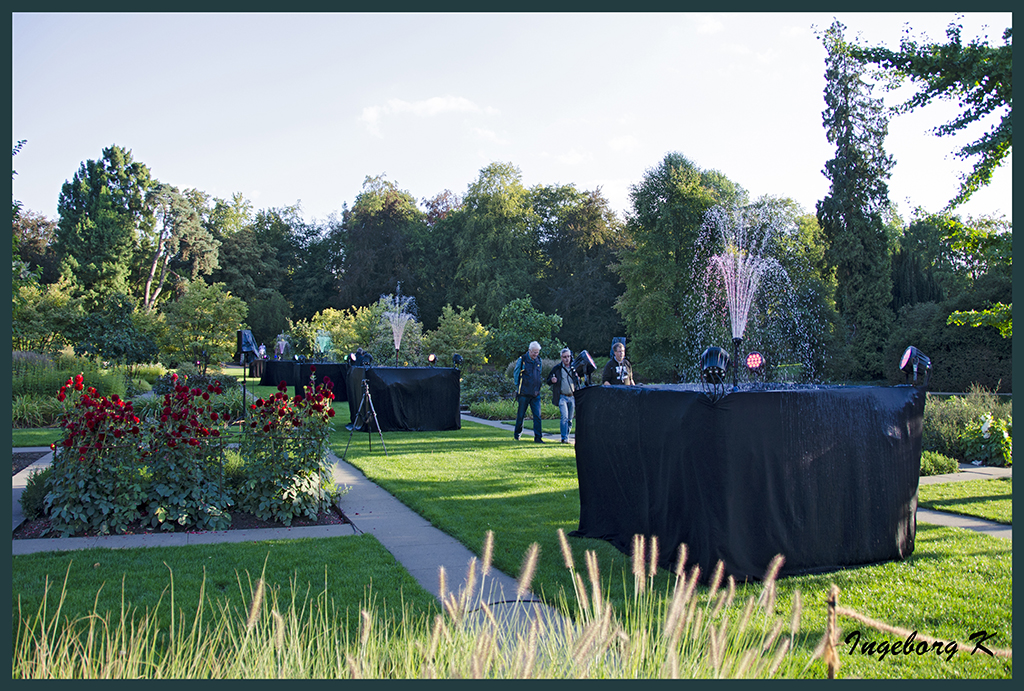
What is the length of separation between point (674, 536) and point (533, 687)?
3.37 meters

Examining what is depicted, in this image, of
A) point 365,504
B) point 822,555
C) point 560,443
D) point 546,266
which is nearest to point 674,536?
point 822,555

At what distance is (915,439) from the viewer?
5219 millimetres

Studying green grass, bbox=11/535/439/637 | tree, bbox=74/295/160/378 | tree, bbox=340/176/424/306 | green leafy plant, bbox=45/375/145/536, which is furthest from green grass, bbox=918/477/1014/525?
tree, bbox=340/176/424/306

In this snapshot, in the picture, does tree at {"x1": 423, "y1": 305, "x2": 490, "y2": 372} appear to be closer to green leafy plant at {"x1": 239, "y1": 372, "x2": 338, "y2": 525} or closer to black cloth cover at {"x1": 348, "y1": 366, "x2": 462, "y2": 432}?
black cloth cover at {"x1": 348, "y1": 366, "x2": 462, "y2": 432}

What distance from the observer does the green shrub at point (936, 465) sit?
29.5 feet

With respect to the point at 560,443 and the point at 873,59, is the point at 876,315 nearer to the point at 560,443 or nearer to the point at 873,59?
the point at 873,59

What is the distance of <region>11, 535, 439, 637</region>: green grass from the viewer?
13.8 feet

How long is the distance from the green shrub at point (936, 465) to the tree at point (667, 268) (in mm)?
23397

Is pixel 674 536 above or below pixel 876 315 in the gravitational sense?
below

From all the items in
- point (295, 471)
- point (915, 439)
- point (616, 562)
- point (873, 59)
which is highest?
point (873, 59)

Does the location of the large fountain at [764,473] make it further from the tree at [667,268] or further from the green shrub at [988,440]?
the tree at [667,268]

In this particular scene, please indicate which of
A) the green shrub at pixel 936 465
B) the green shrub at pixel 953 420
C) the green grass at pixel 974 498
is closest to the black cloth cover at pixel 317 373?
the green shrub at pixel 953 420

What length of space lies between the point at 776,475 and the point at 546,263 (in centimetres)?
4504

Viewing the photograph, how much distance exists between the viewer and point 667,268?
3509cm
